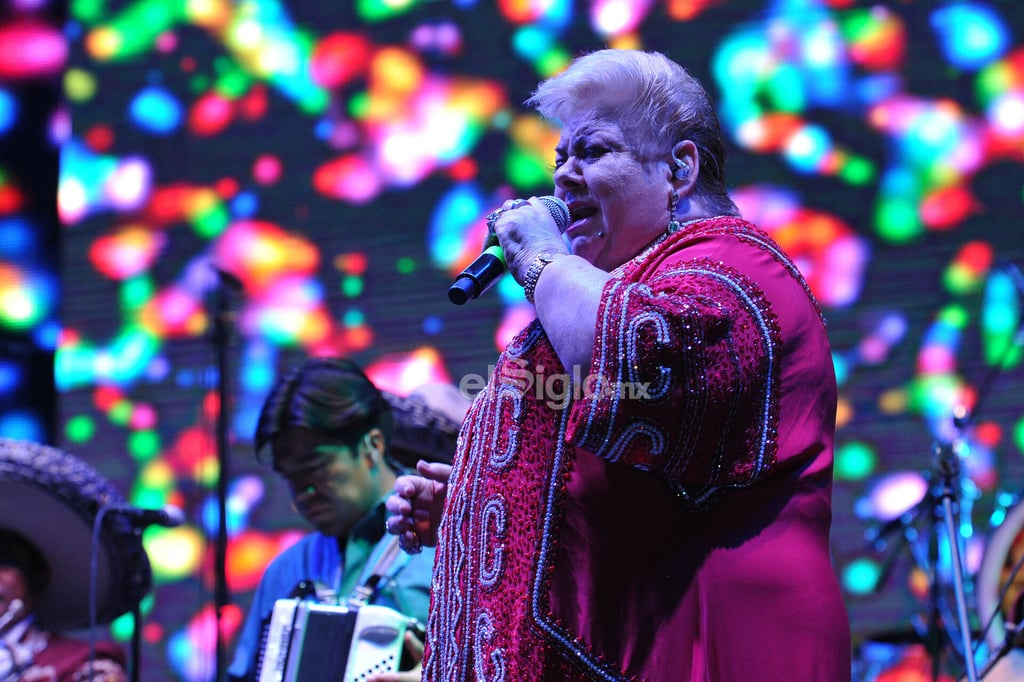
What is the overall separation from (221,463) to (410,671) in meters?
1.22

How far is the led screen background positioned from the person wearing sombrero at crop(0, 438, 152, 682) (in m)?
0.41

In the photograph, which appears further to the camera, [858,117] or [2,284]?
[2,284]

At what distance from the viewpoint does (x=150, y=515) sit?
272 cm

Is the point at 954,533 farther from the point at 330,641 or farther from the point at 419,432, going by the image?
the point at 419,432

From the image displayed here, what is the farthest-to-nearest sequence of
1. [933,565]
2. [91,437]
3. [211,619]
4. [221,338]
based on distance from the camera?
[91,437]
[211,619]
[221,338]
[933,565]

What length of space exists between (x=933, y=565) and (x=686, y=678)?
1.70 meters

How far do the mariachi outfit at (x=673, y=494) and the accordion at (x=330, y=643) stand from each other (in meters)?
0.88

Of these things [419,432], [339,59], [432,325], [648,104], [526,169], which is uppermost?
[339,59]

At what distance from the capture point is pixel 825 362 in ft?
4.42

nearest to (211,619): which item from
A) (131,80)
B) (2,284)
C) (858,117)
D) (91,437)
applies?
(91,437)

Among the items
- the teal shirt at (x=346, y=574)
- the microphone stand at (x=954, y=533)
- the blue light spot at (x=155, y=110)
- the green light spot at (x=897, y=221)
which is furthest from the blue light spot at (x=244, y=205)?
the microphone stand at (x=954, y=533)

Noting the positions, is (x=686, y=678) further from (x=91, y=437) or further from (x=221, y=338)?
(x=91, y=437)

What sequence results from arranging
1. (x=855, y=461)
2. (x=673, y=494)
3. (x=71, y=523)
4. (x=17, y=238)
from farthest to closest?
(x=17, y=238) < (x=855, y=461) < (x=71, y=523) < (x=673, y=494)

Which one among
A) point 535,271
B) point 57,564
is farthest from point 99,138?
point 535,271
